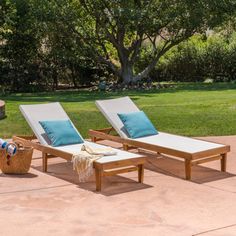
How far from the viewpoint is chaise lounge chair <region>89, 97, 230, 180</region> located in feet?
25.5

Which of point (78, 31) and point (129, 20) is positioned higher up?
point (129, 20)

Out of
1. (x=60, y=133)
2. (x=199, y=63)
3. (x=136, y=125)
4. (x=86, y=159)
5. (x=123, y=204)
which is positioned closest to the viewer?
(x=123, y=204)

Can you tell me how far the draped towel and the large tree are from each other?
16.2 m

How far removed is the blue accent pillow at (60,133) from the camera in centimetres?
834

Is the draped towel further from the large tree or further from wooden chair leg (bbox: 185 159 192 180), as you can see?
the large tree

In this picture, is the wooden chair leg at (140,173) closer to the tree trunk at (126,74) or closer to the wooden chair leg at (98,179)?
the wooden chair leg at (98,179)

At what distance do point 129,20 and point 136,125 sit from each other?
1510 cm

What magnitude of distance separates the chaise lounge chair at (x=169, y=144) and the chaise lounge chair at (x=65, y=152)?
67 cm

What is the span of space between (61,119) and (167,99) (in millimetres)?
9785

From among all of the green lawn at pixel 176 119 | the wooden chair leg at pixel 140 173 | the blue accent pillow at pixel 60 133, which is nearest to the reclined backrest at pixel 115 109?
the blue accent pillow at pixel 60 133

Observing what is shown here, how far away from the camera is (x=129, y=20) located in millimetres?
23594

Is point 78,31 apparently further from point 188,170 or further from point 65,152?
point 188,170

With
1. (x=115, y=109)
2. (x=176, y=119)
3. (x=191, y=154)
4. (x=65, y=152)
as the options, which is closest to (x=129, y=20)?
(x=176, y=119)

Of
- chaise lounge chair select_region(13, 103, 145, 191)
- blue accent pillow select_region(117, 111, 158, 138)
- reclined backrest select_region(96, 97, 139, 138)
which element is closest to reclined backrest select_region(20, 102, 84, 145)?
chaise lounge chair select_region(13, 103, 145, 191)
